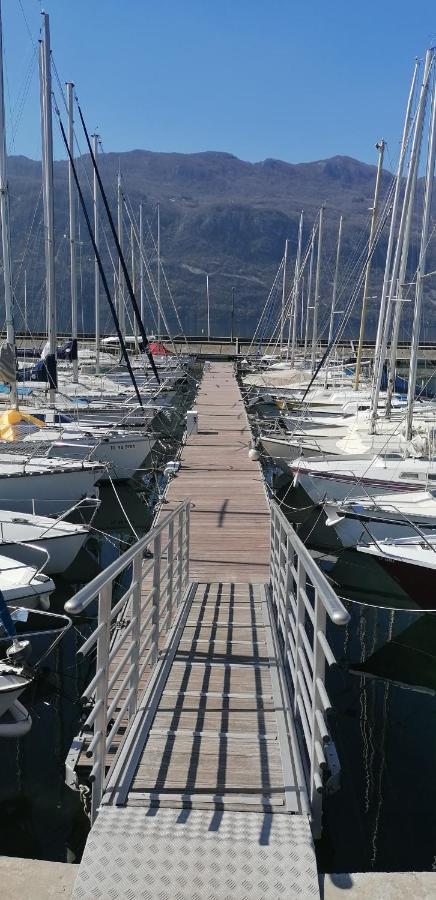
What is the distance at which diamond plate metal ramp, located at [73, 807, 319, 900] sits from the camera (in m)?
3.29

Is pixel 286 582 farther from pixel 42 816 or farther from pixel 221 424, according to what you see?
pixel 221 424

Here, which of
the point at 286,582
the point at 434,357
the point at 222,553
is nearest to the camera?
the point at 286,582

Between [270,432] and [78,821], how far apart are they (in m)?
16.3

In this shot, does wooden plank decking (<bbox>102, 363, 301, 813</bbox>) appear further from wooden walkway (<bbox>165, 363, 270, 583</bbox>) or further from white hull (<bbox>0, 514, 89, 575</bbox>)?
white hull (<bbox>0, 514, 89, 575</bbox>)

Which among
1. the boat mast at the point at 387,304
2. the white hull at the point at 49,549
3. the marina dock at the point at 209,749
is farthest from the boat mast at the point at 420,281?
the marina dock at the point at 209,749

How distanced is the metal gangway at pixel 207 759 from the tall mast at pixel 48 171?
15713 mm

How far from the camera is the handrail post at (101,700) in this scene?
407 centimetres

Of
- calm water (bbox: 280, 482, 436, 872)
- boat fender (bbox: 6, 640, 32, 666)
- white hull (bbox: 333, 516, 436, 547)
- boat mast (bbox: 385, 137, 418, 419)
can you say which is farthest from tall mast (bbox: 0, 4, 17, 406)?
boat fender (bbox: 6, 640, 32, 666)

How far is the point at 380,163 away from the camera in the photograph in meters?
25.9

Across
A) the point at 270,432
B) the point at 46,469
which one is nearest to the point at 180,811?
the point at 46,469

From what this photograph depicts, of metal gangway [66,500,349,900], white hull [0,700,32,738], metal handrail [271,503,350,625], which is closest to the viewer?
metal gangway [66,500,349,900]

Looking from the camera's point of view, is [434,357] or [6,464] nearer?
[6,464]

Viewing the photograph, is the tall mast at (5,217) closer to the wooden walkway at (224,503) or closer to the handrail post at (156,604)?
the wooden walkway at (224,503)

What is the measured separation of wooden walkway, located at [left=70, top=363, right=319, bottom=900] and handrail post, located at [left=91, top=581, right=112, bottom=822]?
0.11 metres
